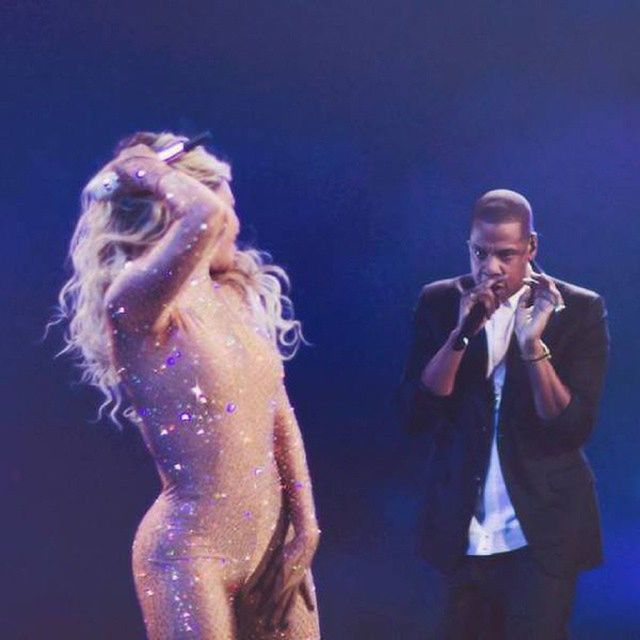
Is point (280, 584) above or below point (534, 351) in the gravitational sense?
below

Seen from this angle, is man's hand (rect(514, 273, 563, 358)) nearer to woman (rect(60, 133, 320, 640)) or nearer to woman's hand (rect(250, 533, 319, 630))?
woman (rect(60, 133, 320, 640))

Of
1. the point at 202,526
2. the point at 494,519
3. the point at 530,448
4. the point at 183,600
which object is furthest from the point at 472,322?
the point at 183,600

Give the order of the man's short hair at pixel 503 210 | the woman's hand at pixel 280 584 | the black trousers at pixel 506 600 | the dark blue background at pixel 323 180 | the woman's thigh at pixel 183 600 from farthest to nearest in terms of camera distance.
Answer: the dark blue background at pixel 323 180 → the man's short hair at pixel 503 210 → the black trousers at pixel 506 600 → the woman's hand at pixel 280 584 → the woman's thigh at pixel 183 600

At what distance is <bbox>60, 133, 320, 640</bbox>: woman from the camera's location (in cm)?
187

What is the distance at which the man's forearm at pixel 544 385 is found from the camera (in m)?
2.55

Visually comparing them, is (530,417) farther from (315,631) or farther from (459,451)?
(315,631)

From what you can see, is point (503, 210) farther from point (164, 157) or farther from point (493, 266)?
point (164, 157)

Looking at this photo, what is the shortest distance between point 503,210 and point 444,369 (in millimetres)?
463

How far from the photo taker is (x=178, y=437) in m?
1.92

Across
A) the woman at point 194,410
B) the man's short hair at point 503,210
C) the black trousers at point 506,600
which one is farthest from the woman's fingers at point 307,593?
the man's short hair at point 503,210

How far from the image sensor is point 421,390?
270 centimetres

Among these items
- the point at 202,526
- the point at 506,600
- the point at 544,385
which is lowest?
the point at 506,600

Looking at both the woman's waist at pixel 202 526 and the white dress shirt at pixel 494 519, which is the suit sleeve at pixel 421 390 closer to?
the white dress shirt at pixel 494 519

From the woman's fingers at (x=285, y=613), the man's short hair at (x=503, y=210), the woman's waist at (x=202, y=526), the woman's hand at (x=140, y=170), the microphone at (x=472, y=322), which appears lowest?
the woman's fingers at (x=285, y=613)
